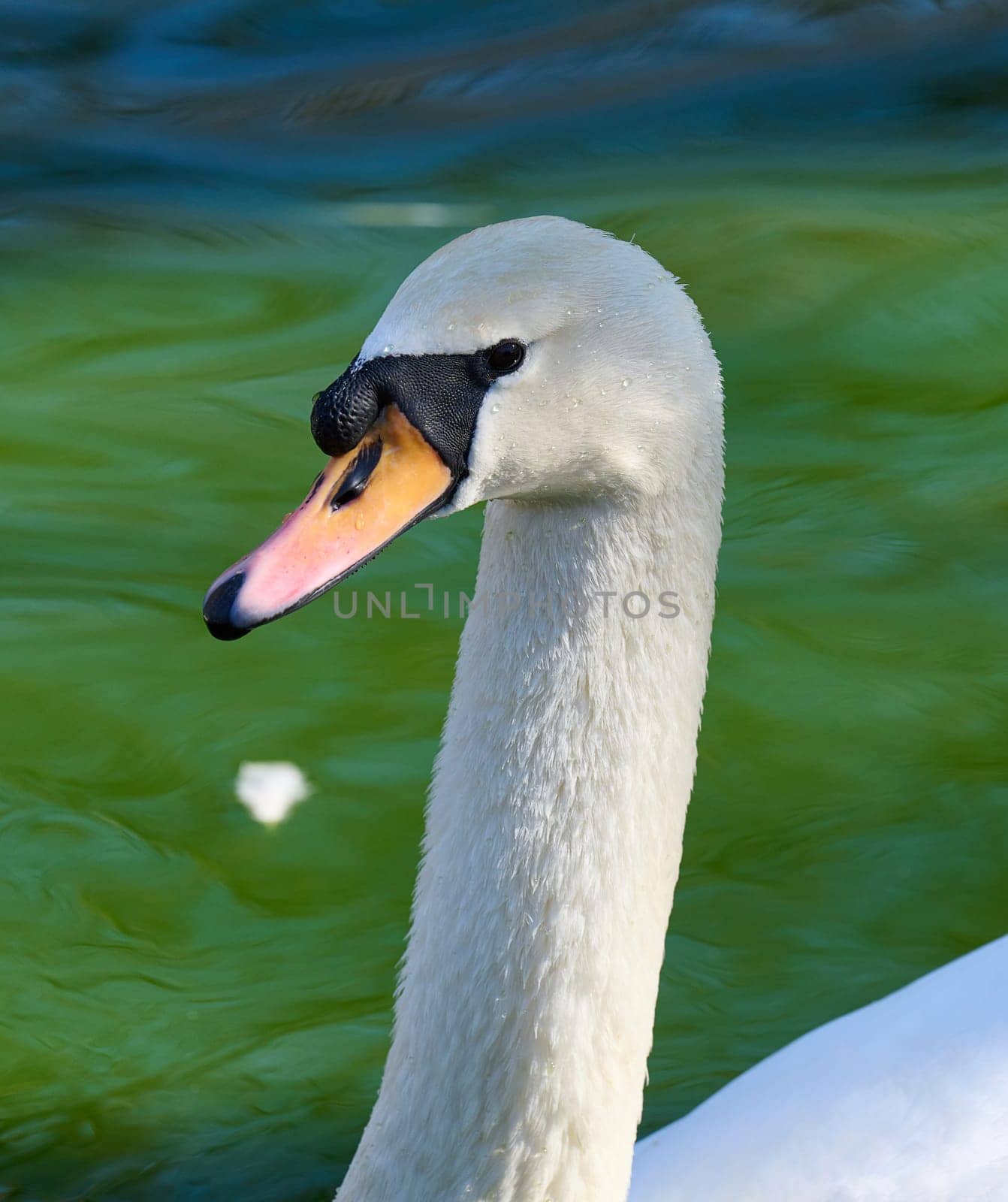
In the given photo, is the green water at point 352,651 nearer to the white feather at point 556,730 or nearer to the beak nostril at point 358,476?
the white feather at point 556,730

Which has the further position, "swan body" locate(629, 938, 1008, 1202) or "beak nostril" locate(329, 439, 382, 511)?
"swan body" locate(629, 938, 1008, 1202)

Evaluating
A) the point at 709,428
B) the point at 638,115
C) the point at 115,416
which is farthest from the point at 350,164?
the point at 709,428

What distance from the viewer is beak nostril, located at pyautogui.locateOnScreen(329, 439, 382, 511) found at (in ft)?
5.34

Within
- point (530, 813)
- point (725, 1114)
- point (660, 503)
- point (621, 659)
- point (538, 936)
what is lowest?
point (725, 1114)

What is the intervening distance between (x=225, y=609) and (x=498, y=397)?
30cm

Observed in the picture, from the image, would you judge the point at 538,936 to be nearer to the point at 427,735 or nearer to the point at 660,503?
the point at 660,503

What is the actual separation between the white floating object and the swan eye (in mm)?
1788

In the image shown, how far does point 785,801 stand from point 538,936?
167cm

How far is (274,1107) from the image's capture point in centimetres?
259

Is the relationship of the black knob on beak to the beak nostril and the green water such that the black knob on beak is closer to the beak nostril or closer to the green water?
the beak nostril

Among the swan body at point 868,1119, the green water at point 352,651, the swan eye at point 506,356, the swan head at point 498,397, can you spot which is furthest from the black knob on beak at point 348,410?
the green water at point 352,651

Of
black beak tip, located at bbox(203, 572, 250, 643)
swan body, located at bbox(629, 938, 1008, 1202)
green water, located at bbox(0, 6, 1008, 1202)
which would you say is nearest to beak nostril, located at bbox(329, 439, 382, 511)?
black beak tip, located at bbox(203, 572, 250, 643)

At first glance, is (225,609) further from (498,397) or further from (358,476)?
(498,397)

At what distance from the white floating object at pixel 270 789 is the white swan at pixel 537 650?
4.55 ft
